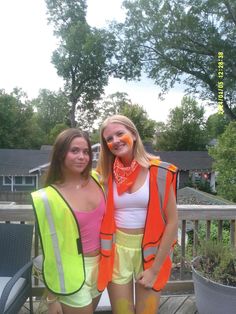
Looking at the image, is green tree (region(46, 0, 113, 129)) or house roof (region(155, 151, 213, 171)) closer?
green tree (region(46, 0, 113, 129))

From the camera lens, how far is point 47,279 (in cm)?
180

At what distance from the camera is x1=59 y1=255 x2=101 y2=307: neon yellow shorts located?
177cm

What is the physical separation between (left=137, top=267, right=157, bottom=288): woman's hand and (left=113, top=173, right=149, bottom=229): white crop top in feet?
0.82

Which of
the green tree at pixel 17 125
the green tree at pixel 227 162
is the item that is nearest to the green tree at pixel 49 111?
the green tree at pixel 17 125

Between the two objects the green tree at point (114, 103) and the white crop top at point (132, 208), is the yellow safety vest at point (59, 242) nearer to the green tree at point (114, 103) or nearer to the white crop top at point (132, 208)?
the white crop top at point (132, 208)

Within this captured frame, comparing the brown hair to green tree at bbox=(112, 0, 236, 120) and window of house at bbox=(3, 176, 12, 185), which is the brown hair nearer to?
green tree at bbox=(112, 0, 236, 120)

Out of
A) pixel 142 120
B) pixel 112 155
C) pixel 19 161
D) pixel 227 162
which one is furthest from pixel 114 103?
pixel 112 155

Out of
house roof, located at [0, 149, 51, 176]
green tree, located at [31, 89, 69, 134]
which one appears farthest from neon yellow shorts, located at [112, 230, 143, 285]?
green tree, located at [31, 89, 69, 134]

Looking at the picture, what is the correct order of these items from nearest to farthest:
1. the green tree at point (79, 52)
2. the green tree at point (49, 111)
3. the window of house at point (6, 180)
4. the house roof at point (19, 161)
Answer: the green tree at point (79, 52)
the window of house at point (6, 180)
the house roof at point (19, 161)
the green tree at point (49, 111)

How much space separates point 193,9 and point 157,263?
20621 mm

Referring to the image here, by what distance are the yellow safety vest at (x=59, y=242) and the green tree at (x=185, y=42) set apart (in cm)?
1955

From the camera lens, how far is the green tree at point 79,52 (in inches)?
977

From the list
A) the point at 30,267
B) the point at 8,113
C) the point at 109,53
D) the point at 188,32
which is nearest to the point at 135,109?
the point at 8,113

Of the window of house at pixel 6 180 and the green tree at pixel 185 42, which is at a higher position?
the green tree at pixel 185 42
